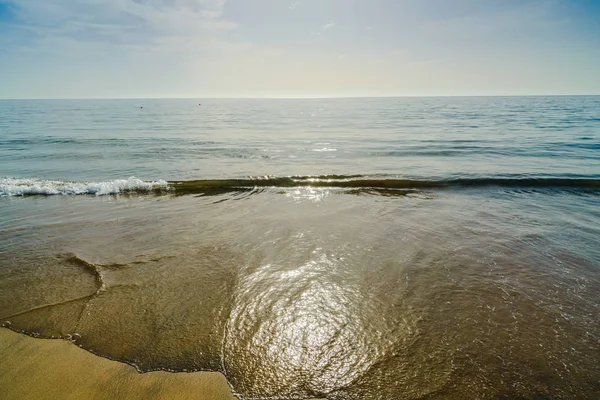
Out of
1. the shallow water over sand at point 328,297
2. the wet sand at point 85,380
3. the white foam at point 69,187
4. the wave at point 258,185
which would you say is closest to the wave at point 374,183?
the wave at point 258,185

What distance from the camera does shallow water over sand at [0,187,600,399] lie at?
2927 millimetres

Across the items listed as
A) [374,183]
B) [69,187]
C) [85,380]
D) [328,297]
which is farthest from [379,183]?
[69,187]

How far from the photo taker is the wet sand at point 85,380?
2676 mm

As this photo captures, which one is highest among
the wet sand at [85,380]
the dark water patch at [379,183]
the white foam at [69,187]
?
the white foam at [69,187]

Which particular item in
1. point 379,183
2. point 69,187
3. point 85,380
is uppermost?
point 69,187

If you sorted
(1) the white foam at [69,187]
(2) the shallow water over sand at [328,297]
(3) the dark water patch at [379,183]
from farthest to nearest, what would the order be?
(3) the dark water patch at [379,183]
(1) the white foam at [69,187]
(2) the shallow water over sand at [328,297]

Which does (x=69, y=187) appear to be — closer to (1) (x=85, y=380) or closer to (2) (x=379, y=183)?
(1) (x=85, y=380)

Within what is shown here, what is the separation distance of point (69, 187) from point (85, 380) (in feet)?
31.4

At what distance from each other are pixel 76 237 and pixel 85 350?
3922 mm

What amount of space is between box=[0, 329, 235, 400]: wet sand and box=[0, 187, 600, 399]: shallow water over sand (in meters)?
0.11

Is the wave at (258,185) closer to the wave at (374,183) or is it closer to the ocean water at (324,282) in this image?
the wave at (374,183)

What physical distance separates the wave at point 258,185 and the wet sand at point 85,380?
7300mm

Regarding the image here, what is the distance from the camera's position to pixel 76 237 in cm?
627

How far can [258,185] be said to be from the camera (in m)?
11.2
